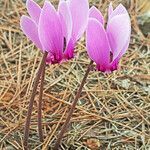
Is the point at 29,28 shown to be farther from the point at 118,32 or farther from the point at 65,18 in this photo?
the point at 118,32

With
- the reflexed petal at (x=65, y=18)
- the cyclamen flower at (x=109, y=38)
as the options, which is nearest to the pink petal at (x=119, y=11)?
the cyclamen flower at (x=109, y=38)

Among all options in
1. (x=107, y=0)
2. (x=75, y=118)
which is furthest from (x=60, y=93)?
(x=107, y=0)

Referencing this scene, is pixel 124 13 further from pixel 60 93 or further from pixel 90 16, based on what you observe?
pixel 60 93

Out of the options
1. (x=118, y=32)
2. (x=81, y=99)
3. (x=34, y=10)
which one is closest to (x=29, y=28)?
(x=34, y=10)

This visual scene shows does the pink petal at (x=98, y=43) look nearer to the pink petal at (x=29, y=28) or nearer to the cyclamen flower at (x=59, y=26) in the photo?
the cyclamen flower at (x=59, y=26)

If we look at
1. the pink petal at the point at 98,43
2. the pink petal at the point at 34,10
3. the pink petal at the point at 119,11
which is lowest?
the pink petal at the point at 98,43

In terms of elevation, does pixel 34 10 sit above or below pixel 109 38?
above
